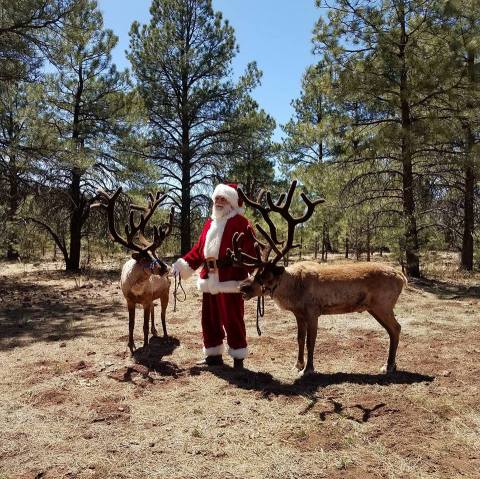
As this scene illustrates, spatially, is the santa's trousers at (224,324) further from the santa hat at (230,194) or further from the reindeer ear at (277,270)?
the santa hat at (230,194)

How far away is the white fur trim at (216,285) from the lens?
220 inches

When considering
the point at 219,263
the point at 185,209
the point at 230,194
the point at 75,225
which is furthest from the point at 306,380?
the point at 185,209

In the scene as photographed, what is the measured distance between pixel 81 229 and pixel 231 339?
12891 millimetres

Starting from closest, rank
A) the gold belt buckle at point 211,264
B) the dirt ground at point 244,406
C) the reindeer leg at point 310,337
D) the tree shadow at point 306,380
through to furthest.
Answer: the dirt ground at point 244,406 < the tree shadow at point 306,380 < the reindeer leg at point 310,337 < the gold belt buckle at point 211,264

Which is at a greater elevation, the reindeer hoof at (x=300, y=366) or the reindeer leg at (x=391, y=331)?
the reindeer leg at (x=391, y=331)

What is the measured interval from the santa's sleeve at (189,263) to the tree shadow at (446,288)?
6.83m

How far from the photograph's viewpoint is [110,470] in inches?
134

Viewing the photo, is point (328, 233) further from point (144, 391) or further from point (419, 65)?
point (144, 391)

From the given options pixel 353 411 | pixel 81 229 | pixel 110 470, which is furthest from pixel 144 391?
pixel 81 229

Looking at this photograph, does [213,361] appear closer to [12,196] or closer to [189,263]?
[189,263]

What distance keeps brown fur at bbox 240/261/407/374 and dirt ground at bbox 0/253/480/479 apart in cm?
66

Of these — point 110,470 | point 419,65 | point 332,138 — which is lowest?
point 110,470

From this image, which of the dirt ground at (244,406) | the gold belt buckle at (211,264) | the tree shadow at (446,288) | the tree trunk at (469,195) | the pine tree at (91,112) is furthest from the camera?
the pine tree at (91,112)

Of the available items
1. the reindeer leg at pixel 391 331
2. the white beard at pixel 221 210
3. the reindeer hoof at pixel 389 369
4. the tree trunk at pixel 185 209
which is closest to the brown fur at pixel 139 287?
the white beard at pixel 221 210
